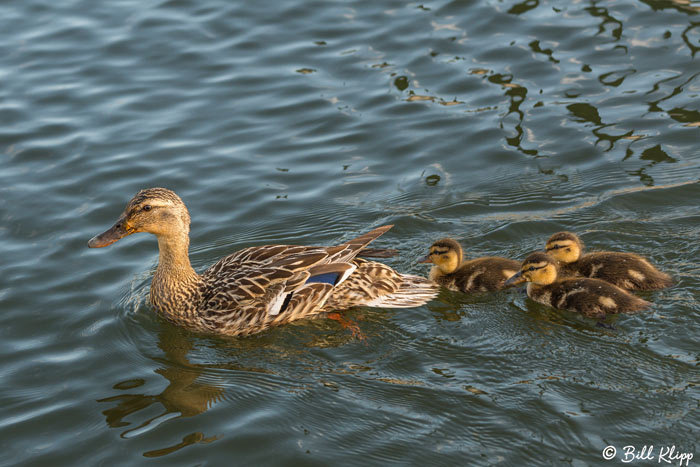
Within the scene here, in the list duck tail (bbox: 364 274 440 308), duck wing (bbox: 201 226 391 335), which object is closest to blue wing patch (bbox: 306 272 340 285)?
duck wing (bbox: 201 226 391 335)

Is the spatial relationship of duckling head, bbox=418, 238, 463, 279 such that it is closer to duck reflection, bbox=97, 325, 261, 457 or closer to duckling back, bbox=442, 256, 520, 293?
duckling back, bbox=442, 256, 520, 293

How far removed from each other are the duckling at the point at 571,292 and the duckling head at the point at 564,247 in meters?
0.19

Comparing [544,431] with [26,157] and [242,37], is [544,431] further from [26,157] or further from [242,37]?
[242,37]

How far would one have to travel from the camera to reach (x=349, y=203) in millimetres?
7566

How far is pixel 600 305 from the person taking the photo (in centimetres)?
575

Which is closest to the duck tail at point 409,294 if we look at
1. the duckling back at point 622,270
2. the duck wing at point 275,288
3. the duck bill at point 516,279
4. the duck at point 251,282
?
the duck at point 251,282

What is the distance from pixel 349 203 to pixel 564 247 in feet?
6.55

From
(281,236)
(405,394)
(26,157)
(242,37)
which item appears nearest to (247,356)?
(405,394)

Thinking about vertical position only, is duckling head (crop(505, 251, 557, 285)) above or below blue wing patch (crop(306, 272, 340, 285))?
below

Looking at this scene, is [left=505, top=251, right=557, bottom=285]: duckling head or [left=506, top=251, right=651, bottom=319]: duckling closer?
[left=506, top=251, right=651, bottom=319]: duckling

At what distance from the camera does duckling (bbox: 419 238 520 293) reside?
20.4 feet

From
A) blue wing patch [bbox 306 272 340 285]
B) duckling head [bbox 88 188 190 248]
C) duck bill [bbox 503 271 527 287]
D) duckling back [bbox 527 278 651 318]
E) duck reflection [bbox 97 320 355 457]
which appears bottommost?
duck reflection [bbox 97 320 355 457]

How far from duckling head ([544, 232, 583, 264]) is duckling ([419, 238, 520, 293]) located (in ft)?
0.88

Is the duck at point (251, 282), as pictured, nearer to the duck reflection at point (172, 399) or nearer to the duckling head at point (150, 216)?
the duckling head at point (150, 216)
